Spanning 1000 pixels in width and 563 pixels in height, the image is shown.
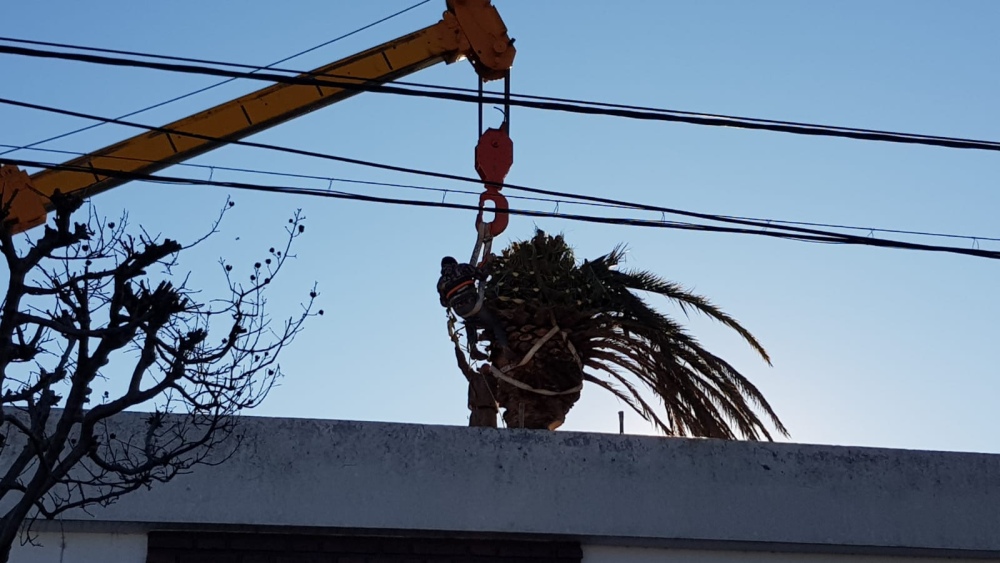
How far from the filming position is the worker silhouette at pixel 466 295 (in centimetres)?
1113

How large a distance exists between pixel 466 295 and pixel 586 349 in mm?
1269

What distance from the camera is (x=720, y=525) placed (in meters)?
8.60

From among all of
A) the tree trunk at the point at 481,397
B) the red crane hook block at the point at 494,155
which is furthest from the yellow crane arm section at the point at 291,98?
the tree trunk at the point at 481,397

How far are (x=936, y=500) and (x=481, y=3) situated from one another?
1043 cm

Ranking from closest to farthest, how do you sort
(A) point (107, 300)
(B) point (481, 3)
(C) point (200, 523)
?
1. (A) point (107, 300)
2. (C) point (200, 523)
3. (B) point (481, 3)

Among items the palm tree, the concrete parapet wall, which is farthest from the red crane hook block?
the concrete parapet wall

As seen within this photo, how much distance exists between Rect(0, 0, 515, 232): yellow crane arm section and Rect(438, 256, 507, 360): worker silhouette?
20.7ft

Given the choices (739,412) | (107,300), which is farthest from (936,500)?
(107,300)

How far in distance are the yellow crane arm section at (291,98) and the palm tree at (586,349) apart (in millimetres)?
5687

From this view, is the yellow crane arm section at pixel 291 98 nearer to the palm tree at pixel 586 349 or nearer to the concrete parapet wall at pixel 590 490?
the palm tree at pixel 586 349

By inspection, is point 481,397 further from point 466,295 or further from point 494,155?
point 494,155

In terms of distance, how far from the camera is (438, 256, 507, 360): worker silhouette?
1113cm

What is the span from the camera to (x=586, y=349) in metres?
11.7

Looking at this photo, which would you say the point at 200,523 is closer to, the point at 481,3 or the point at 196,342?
the point at 196,342
